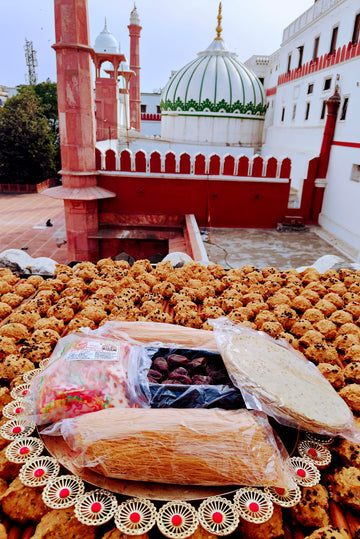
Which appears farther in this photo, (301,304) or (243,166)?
(243,166)

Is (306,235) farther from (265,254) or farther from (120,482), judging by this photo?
(120,482)

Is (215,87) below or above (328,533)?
above

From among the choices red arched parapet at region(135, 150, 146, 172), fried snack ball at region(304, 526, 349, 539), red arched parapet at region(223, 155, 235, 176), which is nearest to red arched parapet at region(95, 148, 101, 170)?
red arched parapet at region(135, 150, 146, 172)

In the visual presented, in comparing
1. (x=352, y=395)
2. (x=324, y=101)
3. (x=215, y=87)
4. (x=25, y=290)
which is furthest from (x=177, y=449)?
(x=215, y=87)

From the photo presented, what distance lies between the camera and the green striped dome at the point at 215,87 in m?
15.4

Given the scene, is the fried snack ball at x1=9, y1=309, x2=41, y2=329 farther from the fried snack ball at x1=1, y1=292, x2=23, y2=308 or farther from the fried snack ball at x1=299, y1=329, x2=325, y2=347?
the fried snack ball at x1=299, y1=329, x2=325, y2=347

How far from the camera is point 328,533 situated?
1.47m

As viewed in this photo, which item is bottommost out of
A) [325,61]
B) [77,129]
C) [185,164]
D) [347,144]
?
[185,164]

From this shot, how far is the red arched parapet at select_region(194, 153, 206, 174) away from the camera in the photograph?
10367 mm

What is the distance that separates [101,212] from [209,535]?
992 centimetres

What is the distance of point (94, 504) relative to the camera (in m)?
1.49

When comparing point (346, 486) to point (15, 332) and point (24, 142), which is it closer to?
point (15, 332)

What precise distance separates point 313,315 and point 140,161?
27.5ft

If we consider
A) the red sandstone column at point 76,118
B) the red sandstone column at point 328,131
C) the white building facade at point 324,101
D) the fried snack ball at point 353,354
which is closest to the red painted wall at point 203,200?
the red sandstone column at point 76,118
